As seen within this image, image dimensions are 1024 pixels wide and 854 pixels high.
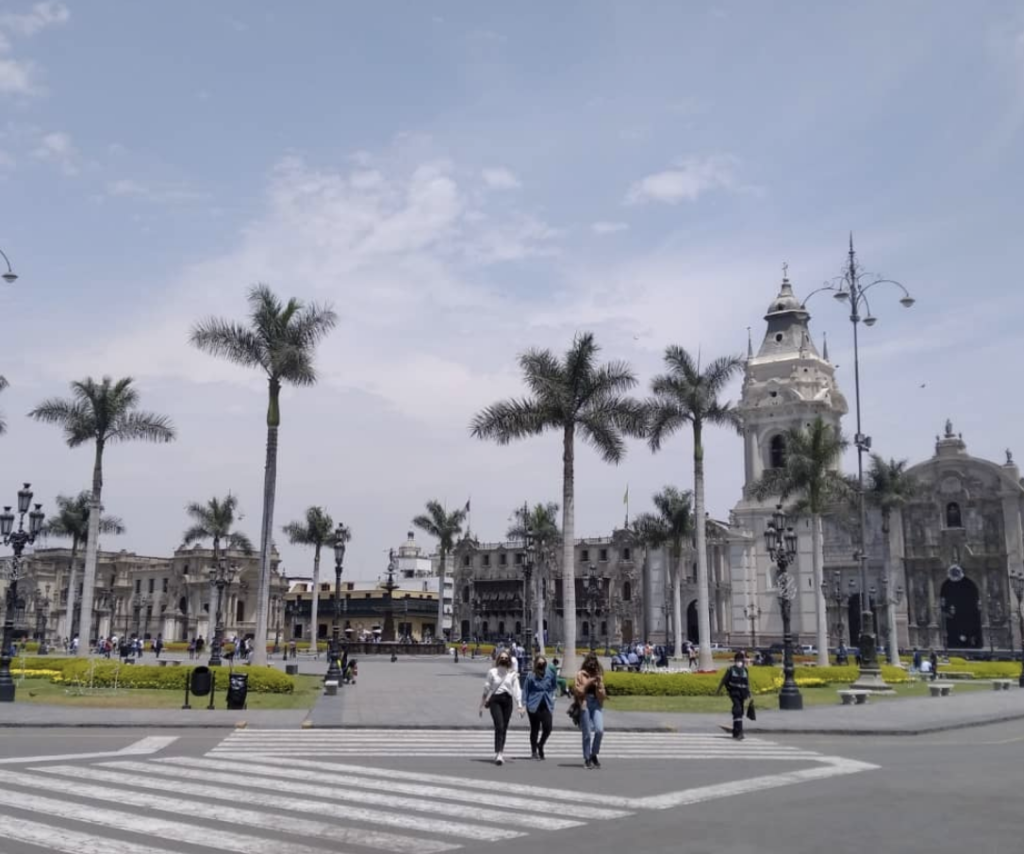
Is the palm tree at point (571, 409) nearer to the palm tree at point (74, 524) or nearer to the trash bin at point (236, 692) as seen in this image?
the trash bin at point (236, 692)

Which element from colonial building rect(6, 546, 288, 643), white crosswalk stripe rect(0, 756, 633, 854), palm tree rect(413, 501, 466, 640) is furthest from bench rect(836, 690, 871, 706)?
colonial building rect(6, 546, 288, 643)

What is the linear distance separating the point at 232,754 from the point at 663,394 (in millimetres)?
27463

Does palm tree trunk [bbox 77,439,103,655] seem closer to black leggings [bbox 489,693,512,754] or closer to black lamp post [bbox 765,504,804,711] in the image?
black lamp post [bbox 765,504,804,711]

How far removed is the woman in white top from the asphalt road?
A: 0.56m

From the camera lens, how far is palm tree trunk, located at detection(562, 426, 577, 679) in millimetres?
32156

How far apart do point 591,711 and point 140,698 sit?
49.7 ft

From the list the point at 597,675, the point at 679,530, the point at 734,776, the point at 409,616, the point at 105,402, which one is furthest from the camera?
the point at 409,616

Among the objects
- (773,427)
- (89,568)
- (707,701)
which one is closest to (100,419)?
(89,568)

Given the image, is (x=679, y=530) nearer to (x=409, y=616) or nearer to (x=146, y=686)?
(x=146, y=686)

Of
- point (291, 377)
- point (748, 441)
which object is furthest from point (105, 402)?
point (748, 441)

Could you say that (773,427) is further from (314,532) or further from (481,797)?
(481,797)

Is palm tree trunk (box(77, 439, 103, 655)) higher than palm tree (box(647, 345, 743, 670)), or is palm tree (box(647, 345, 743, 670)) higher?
palm tree (box(647, 345, 743, 670))

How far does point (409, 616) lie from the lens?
109000mm

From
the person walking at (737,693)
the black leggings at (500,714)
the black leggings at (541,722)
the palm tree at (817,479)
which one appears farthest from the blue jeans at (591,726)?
the palm tree at (817,479)
